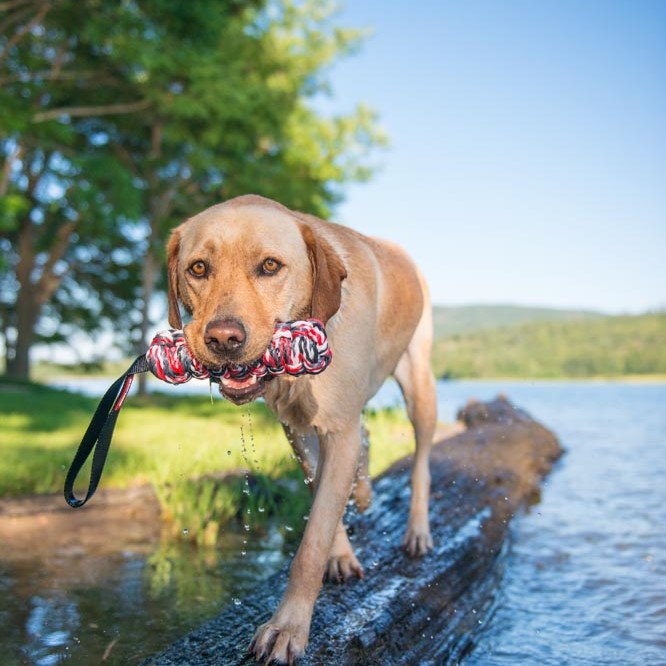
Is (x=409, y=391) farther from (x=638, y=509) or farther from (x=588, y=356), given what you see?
(x=588, y=356)

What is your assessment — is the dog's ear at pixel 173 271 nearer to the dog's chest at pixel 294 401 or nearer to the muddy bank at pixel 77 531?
the dog's chest at pixel 294 401

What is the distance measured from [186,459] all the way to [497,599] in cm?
329

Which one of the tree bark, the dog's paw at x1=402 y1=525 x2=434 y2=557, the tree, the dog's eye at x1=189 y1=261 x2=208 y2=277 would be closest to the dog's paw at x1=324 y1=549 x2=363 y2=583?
the dog's paw at x1=402 y1=525 x2=434 y2=557

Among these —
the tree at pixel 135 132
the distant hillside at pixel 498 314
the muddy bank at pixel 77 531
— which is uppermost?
the distant hillside at pixel 498 314

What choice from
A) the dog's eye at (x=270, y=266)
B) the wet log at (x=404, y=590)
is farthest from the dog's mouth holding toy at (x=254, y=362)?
the wet log at (x=404, y=590)

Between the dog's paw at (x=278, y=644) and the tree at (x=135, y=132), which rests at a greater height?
the tree at (x=135, y=132)

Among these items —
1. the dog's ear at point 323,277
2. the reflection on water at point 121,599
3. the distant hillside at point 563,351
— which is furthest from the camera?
the distant hillside at point 563,351

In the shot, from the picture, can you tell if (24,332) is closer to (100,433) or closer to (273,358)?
(100,433)

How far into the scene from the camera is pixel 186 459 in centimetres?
682

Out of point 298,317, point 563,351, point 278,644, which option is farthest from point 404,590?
point 563,351

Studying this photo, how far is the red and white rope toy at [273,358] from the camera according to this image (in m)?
2.80

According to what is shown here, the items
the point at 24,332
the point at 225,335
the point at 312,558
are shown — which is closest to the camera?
the point at 225,335

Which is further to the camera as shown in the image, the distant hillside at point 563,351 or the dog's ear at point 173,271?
the distant hillside at point 563,351

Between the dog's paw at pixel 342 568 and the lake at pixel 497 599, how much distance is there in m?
0.76
